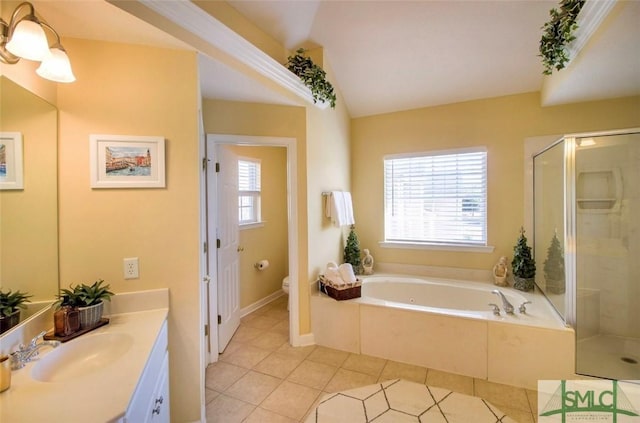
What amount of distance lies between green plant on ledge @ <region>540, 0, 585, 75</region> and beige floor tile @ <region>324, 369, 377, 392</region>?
2706 mm

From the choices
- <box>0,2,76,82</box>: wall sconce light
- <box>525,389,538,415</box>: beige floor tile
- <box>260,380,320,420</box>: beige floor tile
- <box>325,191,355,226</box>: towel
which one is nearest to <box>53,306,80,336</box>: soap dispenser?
<box>0,2,76,82</box>: wall sconce light

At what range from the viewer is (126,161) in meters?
1.51

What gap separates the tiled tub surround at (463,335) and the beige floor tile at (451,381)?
0.17 feet

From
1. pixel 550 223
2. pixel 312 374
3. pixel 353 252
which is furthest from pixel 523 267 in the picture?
pixel 312 374

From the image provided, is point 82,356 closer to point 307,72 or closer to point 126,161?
point 126,161

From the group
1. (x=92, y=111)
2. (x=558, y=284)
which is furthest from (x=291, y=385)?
(x=558, y=284)

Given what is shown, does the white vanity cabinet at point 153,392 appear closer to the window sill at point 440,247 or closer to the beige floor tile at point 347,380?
the beige floor tile at point 347,380

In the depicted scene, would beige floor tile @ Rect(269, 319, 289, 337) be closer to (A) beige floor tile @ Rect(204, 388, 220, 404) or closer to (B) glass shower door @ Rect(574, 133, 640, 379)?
(A) beige floor tile @ Rect(204, 388, 220, 404)

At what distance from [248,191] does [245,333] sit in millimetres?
1763

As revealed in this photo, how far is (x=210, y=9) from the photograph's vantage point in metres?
1.85

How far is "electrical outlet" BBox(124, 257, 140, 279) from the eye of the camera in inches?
60.2

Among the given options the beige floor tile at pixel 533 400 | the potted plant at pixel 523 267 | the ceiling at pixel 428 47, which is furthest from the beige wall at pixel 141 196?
the potted plant at pixel 523 267

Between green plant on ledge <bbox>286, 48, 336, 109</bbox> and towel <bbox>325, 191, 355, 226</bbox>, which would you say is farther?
towel <bbox>325, 191, 355, 226</bbox>

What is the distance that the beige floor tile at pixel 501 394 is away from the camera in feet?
6.21
